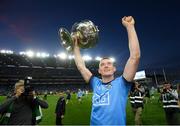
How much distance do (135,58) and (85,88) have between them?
309ft

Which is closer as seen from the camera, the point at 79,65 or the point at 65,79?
the point at 79,65

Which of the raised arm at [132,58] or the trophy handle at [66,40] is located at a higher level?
the trophy handle at [66,40]

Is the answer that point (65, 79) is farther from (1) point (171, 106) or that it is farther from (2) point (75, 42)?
(2) point (75, 42)

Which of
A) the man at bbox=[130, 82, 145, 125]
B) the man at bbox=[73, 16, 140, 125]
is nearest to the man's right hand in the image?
the man at bbox=[73, 16, 140, 125]

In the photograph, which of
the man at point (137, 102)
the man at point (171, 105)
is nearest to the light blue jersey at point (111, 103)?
the man at point (171, 105)

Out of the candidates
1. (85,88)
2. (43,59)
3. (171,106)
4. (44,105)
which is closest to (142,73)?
(85,88)

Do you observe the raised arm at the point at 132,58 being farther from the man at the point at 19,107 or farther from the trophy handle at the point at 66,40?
the man at the point at 19,107

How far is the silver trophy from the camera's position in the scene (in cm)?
461

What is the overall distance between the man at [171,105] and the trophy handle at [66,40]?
7571 millimetres

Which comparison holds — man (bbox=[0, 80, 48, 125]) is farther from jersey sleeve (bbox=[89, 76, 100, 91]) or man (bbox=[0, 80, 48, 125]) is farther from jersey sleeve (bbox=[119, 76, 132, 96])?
jersey sleeve (bbox=[119, 76, 132, 96])

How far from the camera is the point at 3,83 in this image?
83.4 metres

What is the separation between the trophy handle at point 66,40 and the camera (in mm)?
4688

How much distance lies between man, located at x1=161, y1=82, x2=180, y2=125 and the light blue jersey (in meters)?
8.06

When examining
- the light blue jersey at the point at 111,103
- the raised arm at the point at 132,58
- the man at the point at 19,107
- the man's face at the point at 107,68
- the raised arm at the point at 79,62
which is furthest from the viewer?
the man at the point at 19,107
